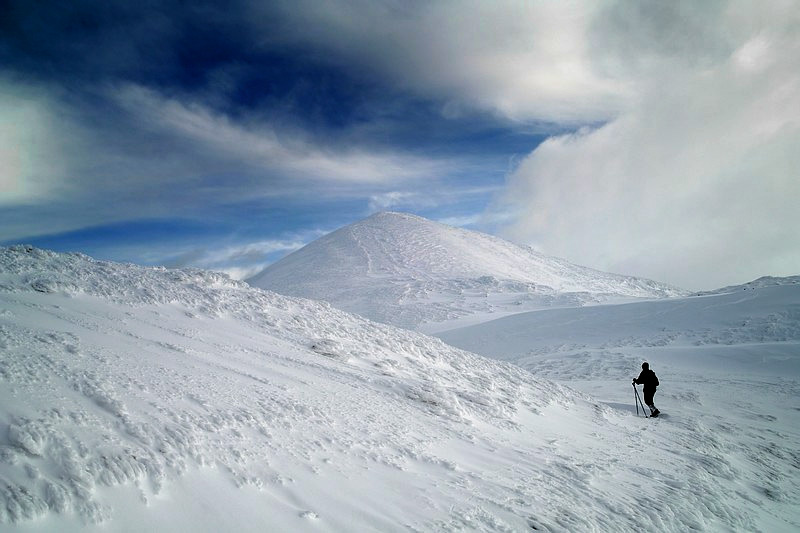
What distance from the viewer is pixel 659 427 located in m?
13.2

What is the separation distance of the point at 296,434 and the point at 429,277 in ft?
220

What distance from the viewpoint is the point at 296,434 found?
6973mm

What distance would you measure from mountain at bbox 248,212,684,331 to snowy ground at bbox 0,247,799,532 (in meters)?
34.2

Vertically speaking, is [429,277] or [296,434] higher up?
[429,277]

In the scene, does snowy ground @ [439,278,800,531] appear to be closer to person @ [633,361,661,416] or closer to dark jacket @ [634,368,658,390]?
person @ [633,361,661,416]

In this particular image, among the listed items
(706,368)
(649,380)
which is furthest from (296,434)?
(706,368)

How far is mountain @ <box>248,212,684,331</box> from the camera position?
54.6 metres

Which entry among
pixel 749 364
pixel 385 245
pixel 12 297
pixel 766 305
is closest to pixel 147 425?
pixel 12 297

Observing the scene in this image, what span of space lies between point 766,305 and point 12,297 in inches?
1657

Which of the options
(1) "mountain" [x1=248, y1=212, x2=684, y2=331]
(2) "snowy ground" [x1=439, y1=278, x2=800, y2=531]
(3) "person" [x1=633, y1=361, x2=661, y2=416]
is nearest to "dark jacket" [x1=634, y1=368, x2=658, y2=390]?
(3) "person" [x1=633, y1=361, x2=661, y2=416]

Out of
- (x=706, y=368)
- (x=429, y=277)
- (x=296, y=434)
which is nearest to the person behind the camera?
(x=296, y=434)

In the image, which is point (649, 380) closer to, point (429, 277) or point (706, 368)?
point (706, 368)

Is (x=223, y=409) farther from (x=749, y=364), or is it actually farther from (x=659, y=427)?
(x=749, y=364)

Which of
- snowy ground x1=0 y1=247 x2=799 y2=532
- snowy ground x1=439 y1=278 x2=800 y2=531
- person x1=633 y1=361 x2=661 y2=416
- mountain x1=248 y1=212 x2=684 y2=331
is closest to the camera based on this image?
snowy ground x1=0 y1=247 x2=799 y2=532
